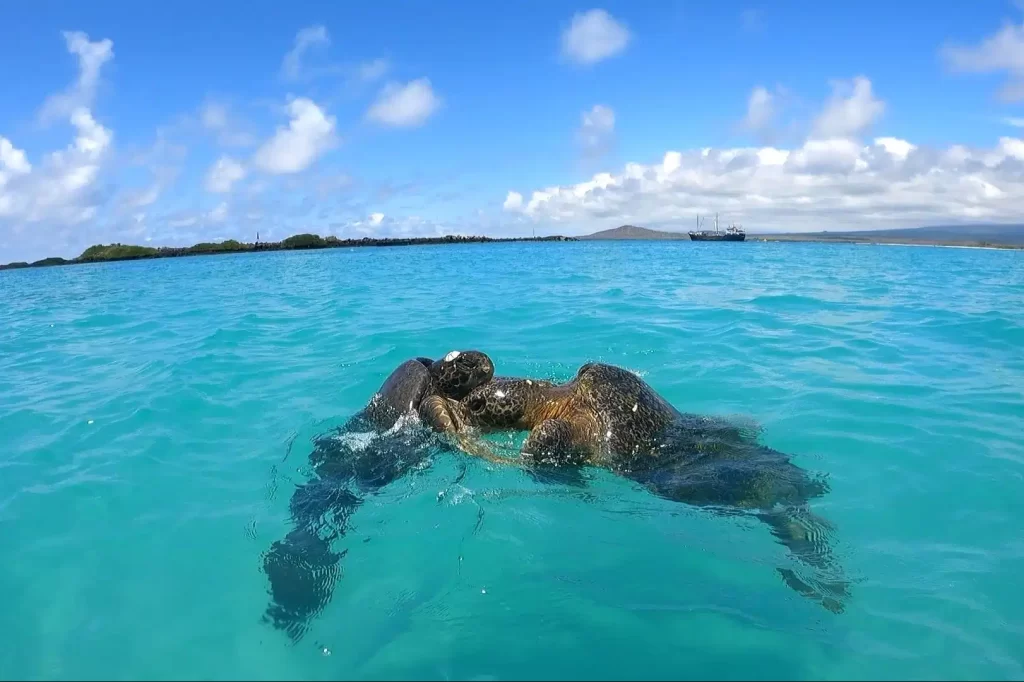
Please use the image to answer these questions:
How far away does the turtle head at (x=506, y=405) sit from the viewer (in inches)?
303

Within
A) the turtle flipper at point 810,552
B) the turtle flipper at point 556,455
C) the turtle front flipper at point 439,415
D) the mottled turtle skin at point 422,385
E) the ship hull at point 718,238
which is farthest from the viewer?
the ship hull at point 718,238

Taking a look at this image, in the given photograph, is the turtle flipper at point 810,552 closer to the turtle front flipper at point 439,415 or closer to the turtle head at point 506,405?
the turtle head at point 506,405

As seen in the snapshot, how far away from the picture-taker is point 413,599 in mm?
4906

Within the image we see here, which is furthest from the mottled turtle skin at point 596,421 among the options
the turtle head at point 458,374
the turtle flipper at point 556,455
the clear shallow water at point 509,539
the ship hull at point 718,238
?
the ship hull at point 718,238

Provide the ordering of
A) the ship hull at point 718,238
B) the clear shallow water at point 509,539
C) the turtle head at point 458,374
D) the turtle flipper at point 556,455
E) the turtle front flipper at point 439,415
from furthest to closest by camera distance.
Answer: the ship hull at point 718,238 < the turtle head at point 458,374 < the turtle front flipper at point 439,415 < the turtle flipper at point 556,455 < the clear shallow water at point 509,539

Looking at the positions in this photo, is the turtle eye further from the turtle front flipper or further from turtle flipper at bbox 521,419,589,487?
turtle flipper at bbox 521,419,589,487

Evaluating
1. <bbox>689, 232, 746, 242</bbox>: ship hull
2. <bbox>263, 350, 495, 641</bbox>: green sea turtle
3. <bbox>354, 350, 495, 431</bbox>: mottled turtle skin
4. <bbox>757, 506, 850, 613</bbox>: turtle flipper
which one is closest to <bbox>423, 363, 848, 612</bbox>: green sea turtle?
<bbox>757, 506, 850, 613</bbox>: turtle flipper

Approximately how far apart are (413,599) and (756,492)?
3490mm

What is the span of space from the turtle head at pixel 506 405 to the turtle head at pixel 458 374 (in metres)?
0.16

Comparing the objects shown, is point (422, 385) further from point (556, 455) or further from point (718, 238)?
point (718, 238)

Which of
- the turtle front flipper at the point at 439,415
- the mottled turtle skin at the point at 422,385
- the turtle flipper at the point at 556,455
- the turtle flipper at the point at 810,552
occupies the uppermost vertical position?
the mottled turtle skin at the point at 422,385

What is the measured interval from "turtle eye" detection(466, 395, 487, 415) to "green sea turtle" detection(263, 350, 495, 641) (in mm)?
201

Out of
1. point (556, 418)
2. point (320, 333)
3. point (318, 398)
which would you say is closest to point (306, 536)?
point (556, 418)

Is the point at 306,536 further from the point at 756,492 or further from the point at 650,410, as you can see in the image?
the point at 756,492
